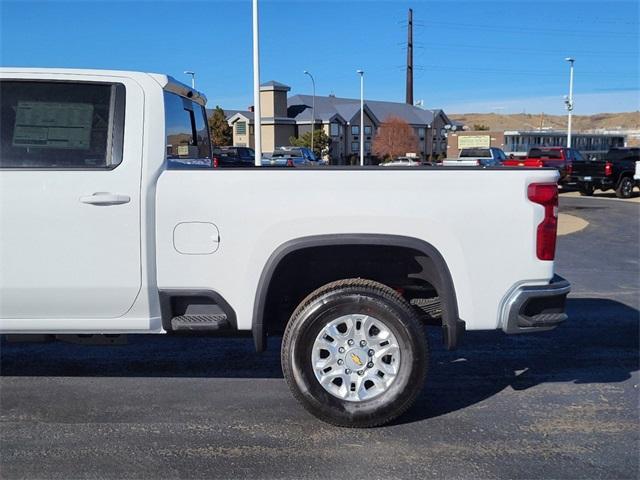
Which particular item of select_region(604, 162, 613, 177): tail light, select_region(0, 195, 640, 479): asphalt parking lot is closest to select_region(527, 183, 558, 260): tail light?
select_region(0, 195, 640, 479): asphalt parking lot

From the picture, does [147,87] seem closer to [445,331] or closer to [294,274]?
[294,274]

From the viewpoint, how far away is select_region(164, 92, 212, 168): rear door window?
4.53 meters

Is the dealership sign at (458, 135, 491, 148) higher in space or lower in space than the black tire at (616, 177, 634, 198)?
higher

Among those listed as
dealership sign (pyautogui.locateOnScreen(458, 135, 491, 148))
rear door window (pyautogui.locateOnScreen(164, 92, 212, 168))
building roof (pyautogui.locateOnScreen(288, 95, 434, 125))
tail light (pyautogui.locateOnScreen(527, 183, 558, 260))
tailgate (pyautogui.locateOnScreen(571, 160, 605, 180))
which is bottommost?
tailgate (pyautogui.locateOnScreen(571, 160, 605, 180))

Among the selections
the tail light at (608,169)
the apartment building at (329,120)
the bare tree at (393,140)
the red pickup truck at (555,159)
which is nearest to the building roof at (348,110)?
the apartment building at (329,120)

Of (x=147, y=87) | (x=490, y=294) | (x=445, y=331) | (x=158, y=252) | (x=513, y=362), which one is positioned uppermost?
(x=147, y=87)

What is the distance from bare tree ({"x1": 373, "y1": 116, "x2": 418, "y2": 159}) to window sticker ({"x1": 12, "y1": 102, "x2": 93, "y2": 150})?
69.4 meters

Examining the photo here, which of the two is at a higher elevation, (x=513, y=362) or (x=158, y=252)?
(x=158, y=252)

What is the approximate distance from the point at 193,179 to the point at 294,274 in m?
1.01

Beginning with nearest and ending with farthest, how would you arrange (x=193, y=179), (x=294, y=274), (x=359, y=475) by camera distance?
(x=359, y=475), (x=193, y=179), (x=294, y=274)

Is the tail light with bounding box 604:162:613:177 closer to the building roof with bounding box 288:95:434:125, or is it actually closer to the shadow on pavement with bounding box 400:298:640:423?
the shadow on pavement with bounding box 400:298:640:423

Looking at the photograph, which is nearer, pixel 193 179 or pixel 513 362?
pixel 193 179

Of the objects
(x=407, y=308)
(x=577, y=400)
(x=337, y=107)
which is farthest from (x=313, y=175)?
(x=337, y=107)

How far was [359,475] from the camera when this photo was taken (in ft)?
11.7
